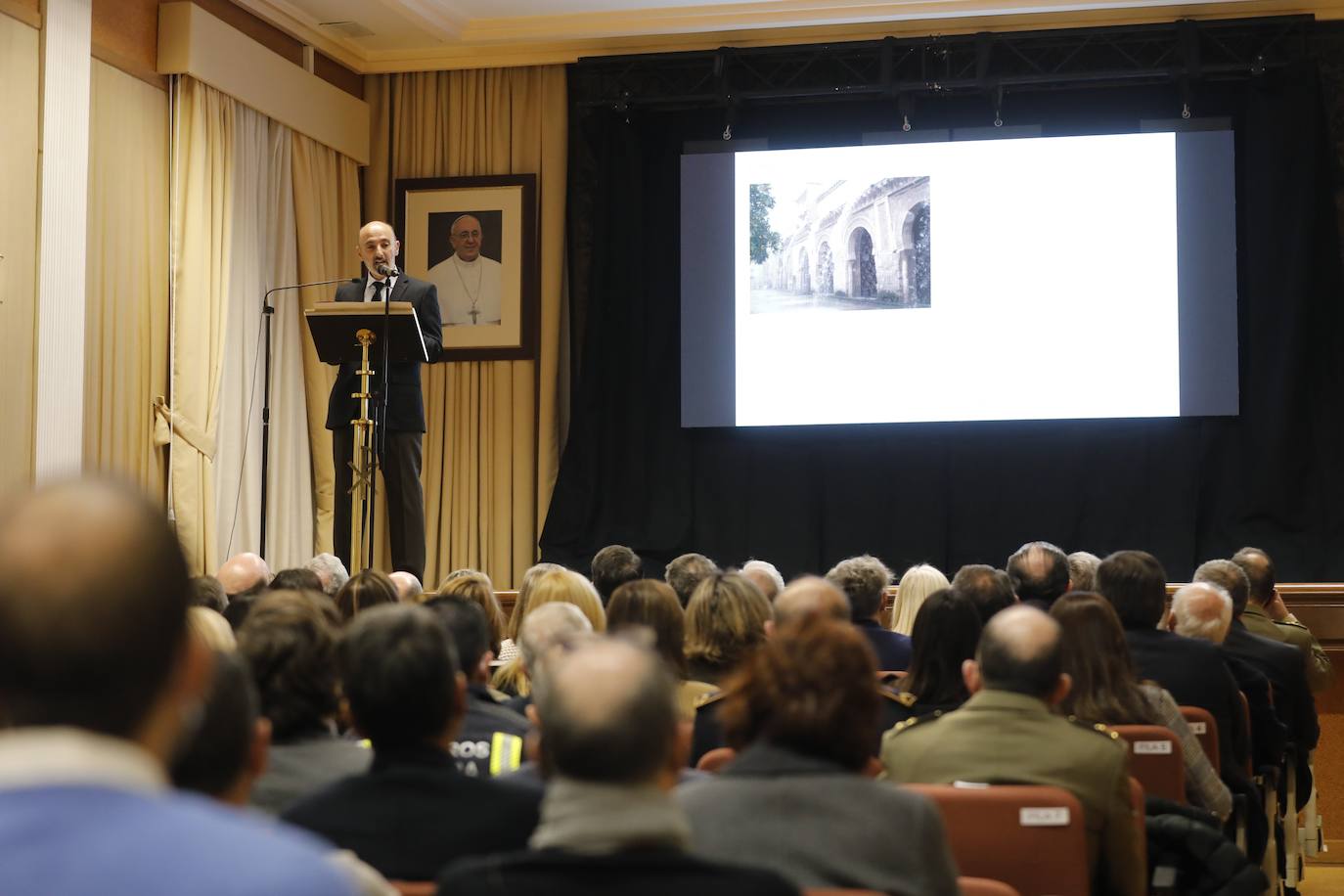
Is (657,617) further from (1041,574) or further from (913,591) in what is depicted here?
(1041,574)

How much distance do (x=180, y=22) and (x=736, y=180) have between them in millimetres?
3314

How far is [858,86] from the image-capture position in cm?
887

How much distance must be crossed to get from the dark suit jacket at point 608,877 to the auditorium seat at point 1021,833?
103 cm

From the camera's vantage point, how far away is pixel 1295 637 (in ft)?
17.6

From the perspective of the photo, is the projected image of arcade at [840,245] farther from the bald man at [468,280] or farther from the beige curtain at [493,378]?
the bald man at [468,280]

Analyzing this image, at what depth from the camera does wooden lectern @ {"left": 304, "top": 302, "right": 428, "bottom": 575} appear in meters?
6.06

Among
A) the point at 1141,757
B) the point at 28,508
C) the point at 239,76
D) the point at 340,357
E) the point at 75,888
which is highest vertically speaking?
the point at 239,76

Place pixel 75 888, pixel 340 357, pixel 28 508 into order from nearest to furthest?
pixel 75 888, pixel 28 508, pixel 340 357

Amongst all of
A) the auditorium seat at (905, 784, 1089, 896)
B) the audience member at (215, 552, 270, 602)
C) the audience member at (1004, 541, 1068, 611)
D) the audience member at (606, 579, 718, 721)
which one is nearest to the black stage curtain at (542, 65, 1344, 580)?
the audience member at (1004, 541, 1068, 611)

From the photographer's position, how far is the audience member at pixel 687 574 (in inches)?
205

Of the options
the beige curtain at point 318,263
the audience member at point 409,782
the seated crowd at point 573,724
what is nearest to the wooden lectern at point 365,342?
the seated crowd at point 573,724

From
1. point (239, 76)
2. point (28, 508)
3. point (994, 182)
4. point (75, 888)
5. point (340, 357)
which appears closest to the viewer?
point (75, 888)

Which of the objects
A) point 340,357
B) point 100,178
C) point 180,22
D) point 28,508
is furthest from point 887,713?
point 180,22

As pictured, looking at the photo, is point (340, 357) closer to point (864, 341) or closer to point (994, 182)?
point (864, 341)
